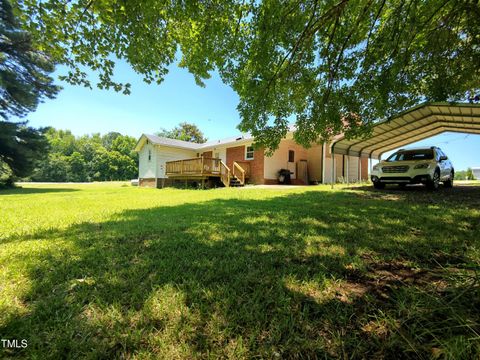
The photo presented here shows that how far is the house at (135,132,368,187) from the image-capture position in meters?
15.5

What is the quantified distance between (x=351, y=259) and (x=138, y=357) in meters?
2.29

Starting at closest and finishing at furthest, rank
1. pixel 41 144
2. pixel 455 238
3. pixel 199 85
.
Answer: pixel 455 238 < pixel 199 85 < pixel 41 144

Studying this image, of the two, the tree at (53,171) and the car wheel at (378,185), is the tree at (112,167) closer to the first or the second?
the tree at (53,171)

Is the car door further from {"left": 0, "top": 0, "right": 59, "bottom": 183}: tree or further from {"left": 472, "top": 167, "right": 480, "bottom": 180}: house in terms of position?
{"left": 0, "top": 0, "right": 59, "bottom": 183}: tree

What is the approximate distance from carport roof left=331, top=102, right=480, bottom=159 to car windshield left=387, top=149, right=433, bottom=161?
4.57ft

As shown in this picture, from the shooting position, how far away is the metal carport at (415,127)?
8.56 metres

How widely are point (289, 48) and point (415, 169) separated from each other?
6752 millimetres

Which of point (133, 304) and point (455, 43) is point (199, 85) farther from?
point (455, 43)

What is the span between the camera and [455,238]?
3.07 metres

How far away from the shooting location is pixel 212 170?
1539cm

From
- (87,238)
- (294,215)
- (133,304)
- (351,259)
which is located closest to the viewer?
(133,304)

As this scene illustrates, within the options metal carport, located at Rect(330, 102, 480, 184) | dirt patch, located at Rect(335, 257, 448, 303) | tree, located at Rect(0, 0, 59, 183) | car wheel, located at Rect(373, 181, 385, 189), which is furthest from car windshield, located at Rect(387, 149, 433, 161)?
tree, located at Rect(0, 0, 59, 183)

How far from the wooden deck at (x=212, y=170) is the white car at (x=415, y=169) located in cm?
830

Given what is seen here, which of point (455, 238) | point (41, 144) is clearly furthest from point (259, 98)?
point (41, 144)
